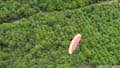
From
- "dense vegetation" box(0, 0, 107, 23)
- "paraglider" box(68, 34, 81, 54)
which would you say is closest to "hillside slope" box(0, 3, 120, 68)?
"paraglider" box(68, 34, 81, 54)

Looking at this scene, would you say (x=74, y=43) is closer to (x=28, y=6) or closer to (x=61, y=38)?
(x=61, y=38)

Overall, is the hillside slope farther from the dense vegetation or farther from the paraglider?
the dense vegetation

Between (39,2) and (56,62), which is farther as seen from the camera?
(39,2)

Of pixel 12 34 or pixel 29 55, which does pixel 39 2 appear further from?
pixel 29 55

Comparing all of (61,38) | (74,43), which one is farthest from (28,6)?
(74,43)

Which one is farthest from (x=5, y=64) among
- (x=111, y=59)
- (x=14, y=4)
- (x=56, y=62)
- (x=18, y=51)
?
(x=111, y=59)

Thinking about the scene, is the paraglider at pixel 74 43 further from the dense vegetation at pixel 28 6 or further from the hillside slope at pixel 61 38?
the dense vegetation at pixel 28 6

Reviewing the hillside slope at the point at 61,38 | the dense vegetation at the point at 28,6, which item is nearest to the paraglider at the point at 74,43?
the hillside slope at the point at 61,38
